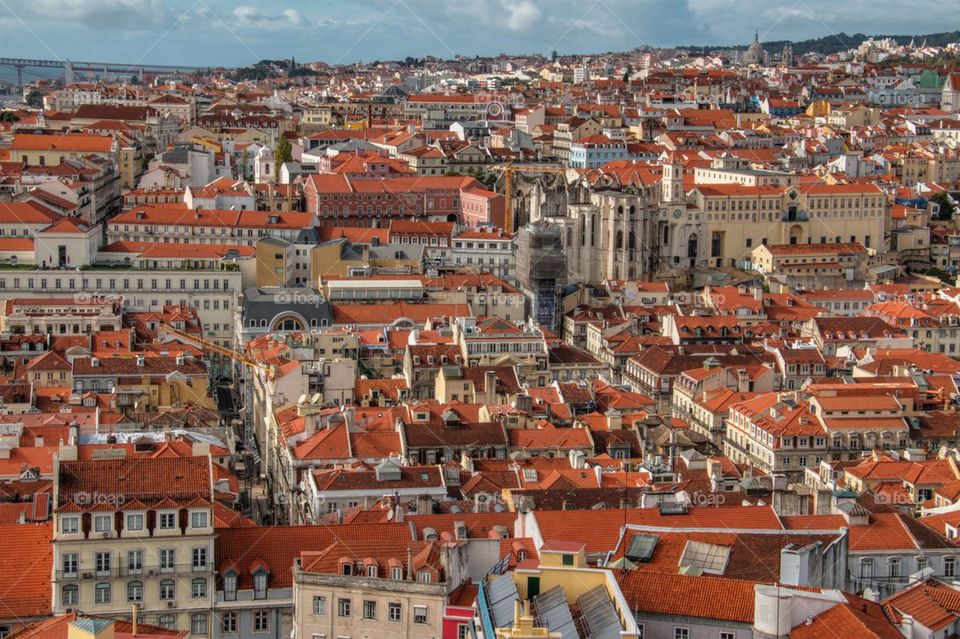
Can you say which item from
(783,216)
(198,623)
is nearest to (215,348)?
(198,623)

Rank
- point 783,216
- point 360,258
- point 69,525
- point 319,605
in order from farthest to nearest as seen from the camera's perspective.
Answer: point 783,216 < point 360,258 < point 69,525 < point 319,605

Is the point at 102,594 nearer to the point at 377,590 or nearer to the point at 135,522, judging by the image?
the point at 135,522

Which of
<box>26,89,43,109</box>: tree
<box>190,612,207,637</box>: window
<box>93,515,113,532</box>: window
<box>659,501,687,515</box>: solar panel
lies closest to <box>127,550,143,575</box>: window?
<box>93,515,113,532</box>: window

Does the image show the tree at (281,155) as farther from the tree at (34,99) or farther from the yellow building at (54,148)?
the tree at (34,99)

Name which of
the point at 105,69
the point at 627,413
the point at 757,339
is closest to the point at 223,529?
the point at 627,413

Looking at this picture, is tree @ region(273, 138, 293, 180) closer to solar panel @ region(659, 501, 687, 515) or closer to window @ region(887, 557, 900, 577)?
solar panel @ region(659, 501, 687, 515)
